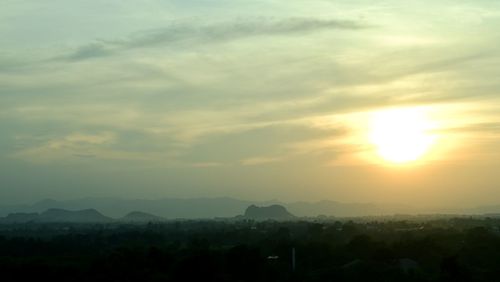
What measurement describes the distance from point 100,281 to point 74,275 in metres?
3.12

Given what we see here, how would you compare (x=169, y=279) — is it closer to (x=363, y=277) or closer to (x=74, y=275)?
(x=74, y=275)

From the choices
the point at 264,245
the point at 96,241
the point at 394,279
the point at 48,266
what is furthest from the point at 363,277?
the point at 96,241

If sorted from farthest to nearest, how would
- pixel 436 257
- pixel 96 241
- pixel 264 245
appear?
pixel 96 241, pixel 264 245, pixel 436 257

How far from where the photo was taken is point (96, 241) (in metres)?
112

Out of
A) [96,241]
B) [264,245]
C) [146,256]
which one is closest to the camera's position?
[146,256]

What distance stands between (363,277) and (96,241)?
61973 mm

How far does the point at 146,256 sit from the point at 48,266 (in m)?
7.73

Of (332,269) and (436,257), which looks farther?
(436,257)

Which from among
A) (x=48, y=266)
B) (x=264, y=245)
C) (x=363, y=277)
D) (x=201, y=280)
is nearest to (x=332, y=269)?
(x=363, y=277)

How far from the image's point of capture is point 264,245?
85.6 m

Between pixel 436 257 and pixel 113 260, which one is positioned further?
pixel 436 257

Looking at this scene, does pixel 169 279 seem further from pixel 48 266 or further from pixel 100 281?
pixel 48 266

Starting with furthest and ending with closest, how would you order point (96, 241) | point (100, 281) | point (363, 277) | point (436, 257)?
point (96, 241), point (436, 257), point (363, 277), point (100, 281)

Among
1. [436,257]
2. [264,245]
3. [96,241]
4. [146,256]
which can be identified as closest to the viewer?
[146,256]
